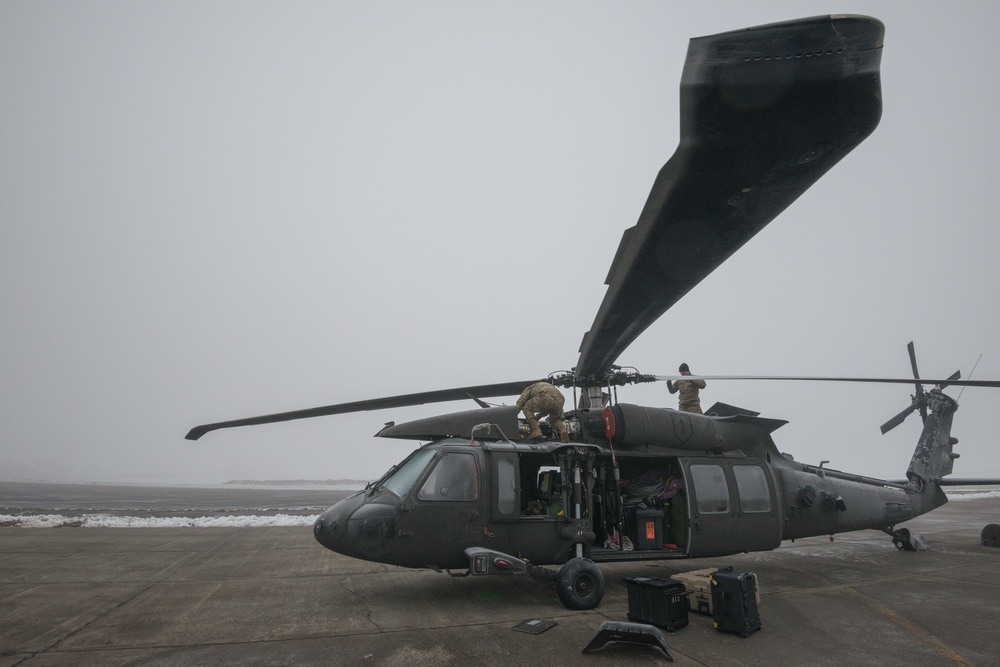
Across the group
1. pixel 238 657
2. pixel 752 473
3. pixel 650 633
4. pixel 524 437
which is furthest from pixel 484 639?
pixel 752 473

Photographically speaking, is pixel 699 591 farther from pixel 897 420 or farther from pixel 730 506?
pixel 897 420

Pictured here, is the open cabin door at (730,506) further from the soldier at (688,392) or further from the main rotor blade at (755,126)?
the main rotor blade at (755,126)

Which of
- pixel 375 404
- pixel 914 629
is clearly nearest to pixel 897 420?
pixel 914 629

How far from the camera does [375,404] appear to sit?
807 centimetres

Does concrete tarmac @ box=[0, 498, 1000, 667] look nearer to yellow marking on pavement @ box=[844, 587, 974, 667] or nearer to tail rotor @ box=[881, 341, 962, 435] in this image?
yellow marking on pavement @ box=[844, 587, 974, 667]

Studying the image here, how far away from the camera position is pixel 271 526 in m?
16.0

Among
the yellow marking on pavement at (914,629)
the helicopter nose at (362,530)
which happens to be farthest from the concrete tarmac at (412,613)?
the helicopter nose at (362,530)

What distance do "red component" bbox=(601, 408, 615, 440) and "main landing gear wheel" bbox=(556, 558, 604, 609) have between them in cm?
197

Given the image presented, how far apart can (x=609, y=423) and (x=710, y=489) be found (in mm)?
2037

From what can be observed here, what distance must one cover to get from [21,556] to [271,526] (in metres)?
6.88

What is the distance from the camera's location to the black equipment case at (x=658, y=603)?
18.8ft

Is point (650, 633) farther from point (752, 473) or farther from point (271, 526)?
point (271, 526)

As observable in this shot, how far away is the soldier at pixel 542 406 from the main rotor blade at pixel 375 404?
2.23 ft

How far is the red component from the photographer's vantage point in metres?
8.00
